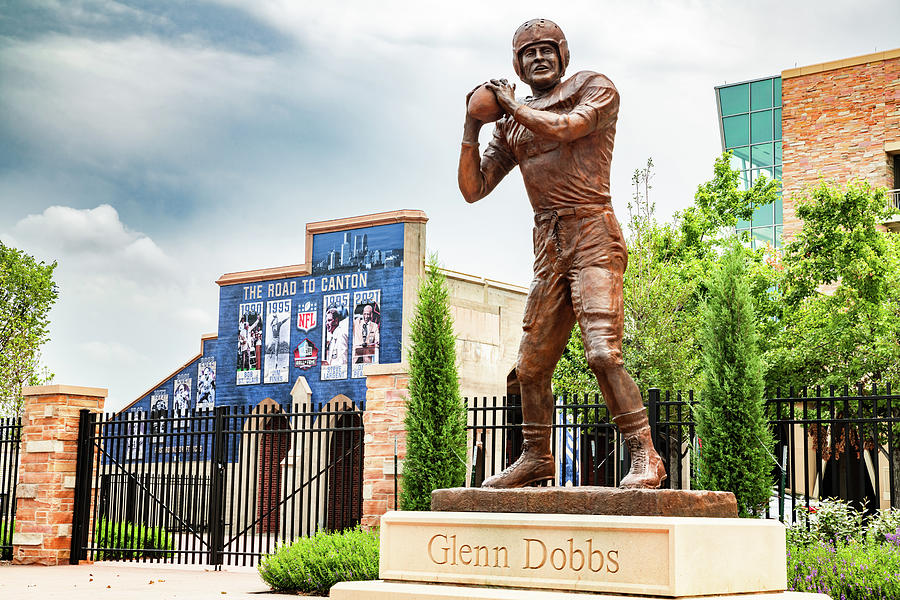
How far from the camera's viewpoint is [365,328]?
25.4m

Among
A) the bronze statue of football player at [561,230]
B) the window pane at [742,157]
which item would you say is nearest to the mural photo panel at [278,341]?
the window pane at [742,157]

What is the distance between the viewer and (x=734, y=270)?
42.3 ft

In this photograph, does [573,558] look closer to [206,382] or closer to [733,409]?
[733,409]

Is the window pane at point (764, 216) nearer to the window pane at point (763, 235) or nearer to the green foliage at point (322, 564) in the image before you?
the window pane at point (763, 235)

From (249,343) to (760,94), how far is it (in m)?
22.9

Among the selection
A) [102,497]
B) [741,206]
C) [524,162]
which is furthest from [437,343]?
[741,206]

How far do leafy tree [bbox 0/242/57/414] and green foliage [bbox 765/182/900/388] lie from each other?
56.6 ft

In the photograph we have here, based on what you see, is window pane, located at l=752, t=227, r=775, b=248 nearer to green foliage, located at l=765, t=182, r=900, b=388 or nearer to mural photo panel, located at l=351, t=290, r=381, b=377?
green foliage, located at l=765, t=182, r=900, b=388

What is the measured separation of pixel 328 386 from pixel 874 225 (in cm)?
1334

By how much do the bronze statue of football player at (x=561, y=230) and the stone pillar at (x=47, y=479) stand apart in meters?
10.8

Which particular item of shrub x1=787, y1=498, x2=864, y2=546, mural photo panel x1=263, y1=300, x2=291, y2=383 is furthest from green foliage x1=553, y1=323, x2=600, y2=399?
shrub x1=787, y1=498, x2=864, y2=546

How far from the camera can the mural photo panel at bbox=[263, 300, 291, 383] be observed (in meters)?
26.6

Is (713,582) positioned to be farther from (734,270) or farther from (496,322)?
(496,322)

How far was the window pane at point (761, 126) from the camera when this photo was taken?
127ft
